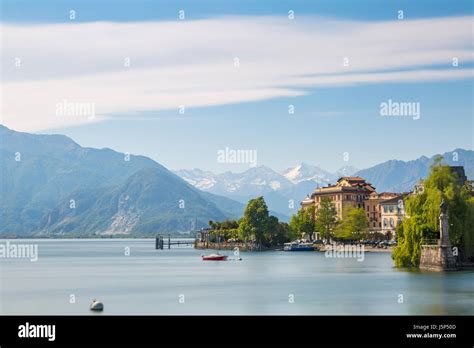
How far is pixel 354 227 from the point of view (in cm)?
17612

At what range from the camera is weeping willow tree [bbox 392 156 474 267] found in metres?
82.6

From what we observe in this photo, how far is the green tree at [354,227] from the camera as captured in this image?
176500 millimetres

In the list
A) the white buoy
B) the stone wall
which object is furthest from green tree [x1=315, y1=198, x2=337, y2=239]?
the white buoy

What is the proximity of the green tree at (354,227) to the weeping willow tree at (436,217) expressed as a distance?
3536 inches

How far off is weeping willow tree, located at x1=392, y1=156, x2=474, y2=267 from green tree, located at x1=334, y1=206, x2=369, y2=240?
89823mm

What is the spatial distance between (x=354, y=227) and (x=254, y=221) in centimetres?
2185

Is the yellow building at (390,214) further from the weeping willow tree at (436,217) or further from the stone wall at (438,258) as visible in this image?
the stone wall at (438,258)
